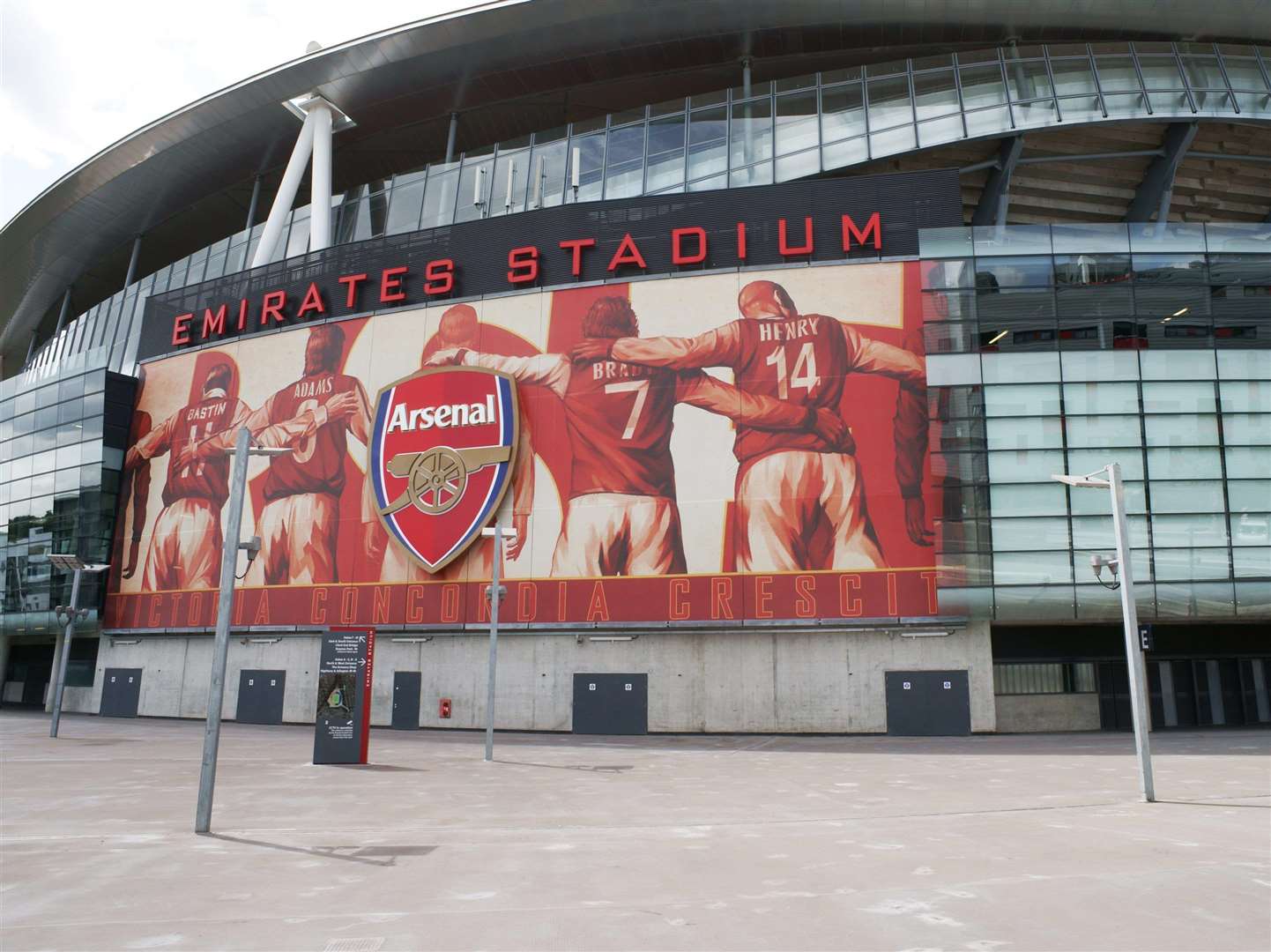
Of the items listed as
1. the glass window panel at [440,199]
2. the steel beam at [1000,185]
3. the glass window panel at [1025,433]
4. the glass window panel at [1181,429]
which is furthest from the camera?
the glass window panel at [440,199]

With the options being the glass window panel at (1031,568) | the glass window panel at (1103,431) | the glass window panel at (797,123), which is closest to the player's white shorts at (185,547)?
the glass window panel at (797,123)

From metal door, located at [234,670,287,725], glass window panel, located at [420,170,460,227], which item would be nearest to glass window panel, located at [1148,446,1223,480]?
glass window panel, located at [420,170,460,227]

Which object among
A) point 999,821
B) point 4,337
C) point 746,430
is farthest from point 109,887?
point 4,337

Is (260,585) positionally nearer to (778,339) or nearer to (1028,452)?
(778,339)

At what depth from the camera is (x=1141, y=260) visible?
3306 centimetres

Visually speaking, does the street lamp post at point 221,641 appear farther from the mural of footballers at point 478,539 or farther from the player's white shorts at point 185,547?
the player's white shorts at point 185,547

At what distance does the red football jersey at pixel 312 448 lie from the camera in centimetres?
4053

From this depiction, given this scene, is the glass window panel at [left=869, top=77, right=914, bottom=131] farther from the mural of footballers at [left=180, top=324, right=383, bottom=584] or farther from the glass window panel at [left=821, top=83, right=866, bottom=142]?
the mural of footballers at [left=180, top=324, right=383, bottom=584]

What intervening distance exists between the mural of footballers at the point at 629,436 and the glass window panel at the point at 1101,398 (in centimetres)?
782

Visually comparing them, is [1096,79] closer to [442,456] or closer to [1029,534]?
[1029,534]

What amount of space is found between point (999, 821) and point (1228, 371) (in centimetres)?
2526

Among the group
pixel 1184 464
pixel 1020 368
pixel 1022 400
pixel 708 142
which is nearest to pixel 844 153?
pixel 708 142

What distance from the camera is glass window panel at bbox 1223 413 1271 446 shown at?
31594 mm

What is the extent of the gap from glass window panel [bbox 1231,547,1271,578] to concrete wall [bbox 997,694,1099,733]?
7.11 m
